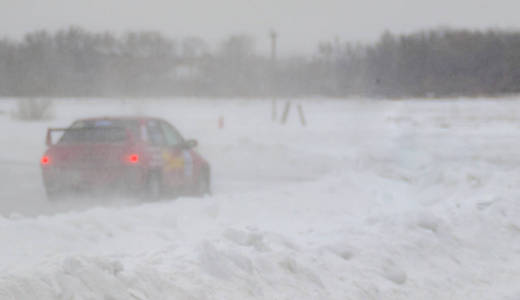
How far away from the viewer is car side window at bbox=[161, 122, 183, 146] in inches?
381

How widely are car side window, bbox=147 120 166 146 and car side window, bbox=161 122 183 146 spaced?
141 mm

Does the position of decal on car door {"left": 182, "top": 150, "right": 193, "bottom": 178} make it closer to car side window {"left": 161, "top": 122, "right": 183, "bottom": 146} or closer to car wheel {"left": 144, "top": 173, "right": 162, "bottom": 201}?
car side window {"left": 161, "top": 122, "right": 183, "bottom": 146}

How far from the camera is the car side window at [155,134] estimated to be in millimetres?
9094

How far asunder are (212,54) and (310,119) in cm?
842

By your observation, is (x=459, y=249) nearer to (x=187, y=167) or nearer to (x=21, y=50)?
(x=187, y=167)

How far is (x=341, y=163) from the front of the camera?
60.7 feet

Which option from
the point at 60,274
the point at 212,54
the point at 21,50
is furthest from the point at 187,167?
the point at 212,54

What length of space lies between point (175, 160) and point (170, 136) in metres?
0.50

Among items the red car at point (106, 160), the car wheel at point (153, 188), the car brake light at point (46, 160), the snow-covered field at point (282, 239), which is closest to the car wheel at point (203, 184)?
the snow-covered field at point (282, 239)

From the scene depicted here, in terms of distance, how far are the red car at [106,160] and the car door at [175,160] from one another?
17 centimetres

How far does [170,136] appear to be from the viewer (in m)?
9.87

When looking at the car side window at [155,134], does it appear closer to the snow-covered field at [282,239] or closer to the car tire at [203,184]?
the snow-covered field at [282,239]

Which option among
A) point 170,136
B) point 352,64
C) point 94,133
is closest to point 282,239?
point 94,133

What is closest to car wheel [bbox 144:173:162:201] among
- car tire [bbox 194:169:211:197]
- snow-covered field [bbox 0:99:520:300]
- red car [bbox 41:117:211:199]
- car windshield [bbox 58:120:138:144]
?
red car [bbox 41:117:211:199]
